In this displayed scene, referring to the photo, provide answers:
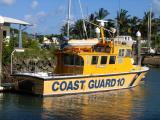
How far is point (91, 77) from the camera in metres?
30.1

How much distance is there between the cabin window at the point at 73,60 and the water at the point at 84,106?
213cm

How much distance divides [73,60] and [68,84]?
2.15 meters

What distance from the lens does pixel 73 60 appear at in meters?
30.6

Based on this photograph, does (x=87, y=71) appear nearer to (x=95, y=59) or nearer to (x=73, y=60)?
(x=95, y=59)

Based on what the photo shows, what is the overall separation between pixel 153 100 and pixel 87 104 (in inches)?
180

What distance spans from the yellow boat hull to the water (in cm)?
50

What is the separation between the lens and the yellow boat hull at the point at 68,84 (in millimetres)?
28062

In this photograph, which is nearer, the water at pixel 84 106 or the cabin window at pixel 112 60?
the water at pixel 84 106

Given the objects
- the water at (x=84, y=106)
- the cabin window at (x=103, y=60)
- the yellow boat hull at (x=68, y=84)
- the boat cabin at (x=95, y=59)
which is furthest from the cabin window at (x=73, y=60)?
the water at (x=84, y=106)

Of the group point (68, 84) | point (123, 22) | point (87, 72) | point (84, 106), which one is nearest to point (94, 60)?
point (87, 72)

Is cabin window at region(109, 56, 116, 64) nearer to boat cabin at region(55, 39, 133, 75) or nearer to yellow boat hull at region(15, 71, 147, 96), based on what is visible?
boat cabin at region(55, 39, 133, 75)

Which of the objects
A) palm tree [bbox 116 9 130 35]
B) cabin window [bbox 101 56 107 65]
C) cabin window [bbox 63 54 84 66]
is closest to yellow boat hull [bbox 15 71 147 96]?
cabin window [bbox 101 56 107 65]

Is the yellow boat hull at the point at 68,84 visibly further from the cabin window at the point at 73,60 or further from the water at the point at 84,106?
the cabin window at the point at 73,60

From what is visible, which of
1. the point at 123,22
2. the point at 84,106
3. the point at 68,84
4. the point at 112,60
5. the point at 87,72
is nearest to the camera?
the point at 84,106
